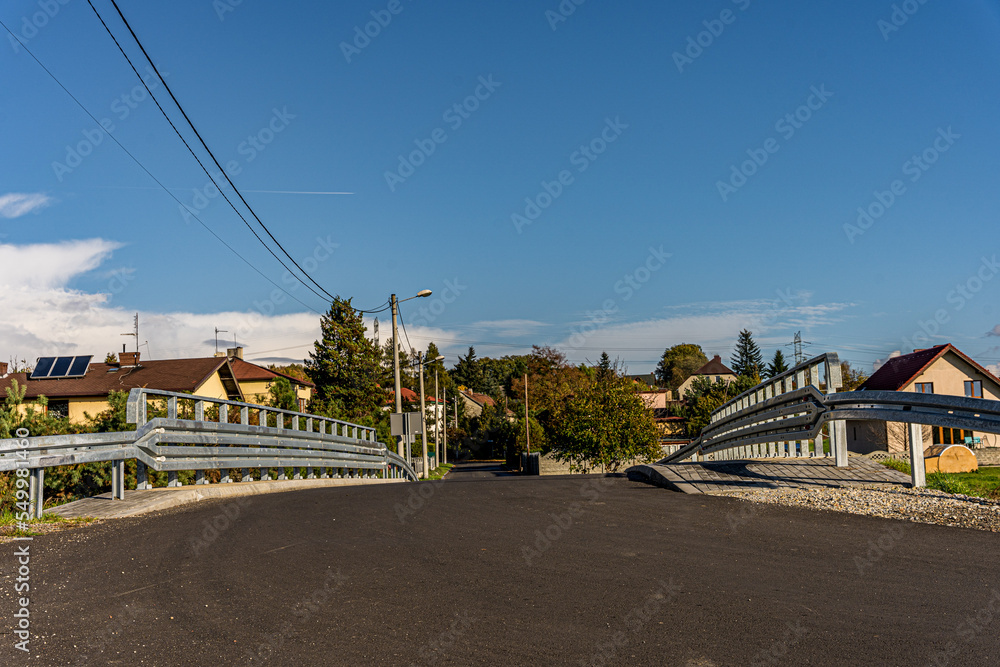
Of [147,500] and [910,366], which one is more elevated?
[910,366]

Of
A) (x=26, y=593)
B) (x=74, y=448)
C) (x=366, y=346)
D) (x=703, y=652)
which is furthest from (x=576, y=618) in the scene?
(x=366, y=346)

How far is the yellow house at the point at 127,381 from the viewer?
131 ft

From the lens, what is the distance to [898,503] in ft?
26.6

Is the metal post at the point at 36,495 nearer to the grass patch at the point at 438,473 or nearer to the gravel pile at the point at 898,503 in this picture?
the gravel pile at the point at 898,503

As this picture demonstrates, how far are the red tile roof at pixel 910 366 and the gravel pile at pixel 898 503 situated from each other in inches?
1645

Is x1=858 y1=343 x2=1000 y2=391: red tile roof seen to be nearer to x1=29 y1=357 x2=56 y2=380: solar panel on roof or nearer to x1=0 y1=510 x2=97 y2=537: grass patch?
x1=29 y1=357 x2=56 y2=380: solar panel on roof

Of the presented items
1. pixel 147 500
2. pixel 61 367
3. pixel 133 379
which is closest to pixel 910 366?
pixel 133 379

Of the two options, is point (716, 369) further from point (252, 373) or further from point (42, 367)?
point (42, 367)

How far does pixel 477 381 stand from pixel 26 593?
12455 centimetres

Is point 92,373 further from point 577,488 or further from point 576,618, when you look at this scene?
point 576,618

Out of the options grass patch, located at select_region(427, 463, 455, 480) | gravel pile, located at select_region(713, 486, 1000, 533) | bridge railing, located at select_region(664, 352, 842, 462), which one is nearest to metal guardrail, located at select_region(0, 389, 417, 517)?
gravel pile, located at select_region(713, 486, 1000, 533)

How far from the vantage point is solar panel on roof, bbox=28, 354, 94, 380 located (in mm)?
34406

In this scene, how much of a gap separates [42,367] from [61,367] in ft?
3.30

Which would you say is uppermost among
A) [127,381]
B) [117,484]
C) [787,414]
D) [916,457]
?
[127,381]
